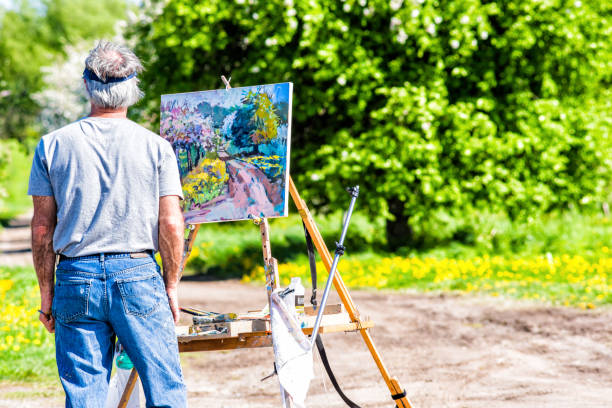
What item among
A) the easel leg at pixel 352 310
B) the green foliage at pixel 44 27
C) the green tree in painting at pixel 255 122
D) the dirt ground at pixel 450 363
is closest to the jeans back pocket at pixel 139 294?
the easel leg at pixel 352 310

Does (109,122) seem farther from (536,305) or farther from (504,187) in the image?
(504,187)

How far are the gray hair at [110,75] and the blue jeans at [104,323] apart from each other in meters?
0.66

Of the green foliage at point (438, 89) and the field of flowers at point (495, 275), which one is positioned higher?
the green foliage at point (438, 89)

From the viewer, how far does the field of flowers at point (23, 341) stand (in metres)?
6.73

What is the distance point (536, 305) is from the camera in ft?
30.6

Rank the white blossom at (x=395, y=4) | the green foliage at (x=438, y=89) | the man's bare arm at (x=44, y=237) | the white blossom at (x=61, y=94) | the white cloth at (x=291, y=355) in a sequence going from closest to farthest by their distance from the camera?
the man's bare arm at (x=44, y=237)
the white cloth at (x=291, y=355)
the white blossom at (x=395, y=4)
the green foliage at (x=438, y=89)
the white blossom at (x=61, y=94)

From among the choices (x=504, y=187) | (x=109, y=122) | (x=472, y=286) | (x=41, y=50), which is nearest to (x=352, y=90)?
(x=504, y=187)

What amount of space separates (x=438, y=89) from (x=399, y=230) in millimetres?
2943

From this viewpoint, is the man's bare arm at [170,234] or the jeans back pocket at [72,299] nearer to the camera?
the jeans back pocket at [72,299]

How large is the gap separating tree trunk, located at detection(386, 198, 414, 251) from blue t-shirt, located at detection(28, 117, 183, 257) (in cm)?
1079

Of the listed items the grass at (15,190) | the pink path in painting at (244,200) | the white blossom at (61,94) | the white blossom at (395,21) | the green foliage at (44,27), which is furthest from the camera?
the green foliage at (44,27)

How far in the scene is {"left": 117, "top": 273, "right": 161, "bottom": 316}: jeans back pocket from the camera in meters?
3.22

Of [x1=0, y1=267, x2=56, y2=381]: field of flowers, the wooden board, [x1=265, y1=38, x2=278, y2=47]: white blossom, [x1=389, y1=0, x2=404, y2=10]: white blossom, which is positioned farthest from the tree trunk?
the wooden board

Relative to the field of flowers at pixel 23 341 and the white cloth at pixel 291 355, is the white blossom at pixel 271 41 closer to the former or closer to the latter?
the field of flowers at pixel 23 341
